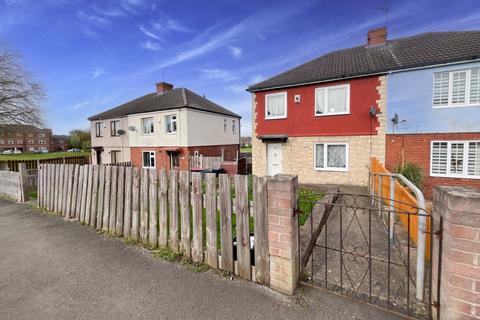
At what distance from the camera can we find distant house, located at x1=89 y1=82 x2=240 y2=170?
19.5 meters

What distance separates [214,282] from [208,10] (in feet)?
33.1

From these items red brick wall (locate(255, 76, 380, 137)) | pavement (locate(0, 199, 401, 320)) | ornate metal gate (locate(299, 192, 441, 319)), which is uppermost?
red brick wall (locate(255, 76, 380, 137))

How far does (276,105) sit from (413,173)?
7.64 m

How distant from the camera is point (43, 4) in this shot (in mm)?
7102

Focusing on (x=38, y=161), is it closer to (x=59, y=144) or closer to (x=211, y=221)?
(x=211, y=221)

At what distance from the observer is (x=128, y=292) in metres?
2.95

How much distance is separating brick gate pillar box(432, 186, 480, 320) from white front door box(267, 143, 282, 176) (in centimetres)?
1163

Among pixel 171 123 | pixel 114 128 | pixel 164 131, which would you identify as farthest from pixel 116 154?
pixel 171 123

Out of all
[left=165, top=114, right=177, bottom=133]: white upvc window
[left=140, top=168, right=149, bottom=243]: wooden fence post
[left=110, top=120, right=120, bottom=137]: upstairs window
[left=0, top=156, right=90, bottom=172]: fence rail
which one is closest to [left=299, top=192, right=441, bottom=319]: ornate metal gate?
[left=140, top=168, right=149, bottom=243]: wooden fence post

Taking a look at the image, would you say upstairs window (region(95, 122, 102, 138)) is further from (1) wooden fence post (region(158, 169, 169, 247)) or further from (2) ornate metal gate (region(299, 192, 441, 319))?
(2) ornate metal gate (region(299, 192, 441, 319))

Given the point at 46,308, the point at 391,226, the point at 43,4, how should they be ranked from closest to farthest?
the point at 46,308, the point at 391,226, the point at 43,4

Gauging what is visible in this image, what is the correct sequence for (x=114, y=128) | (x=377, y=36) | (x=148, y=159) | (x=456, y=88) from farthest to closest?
(x=114, y=128)
(x=148, y=159)
(x=377, y=36)
(x=456, y=88)

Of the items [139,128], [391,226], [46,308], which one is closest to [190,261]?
[46,308]

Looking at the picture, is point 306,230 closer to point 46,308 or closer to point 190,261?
point 190,261
